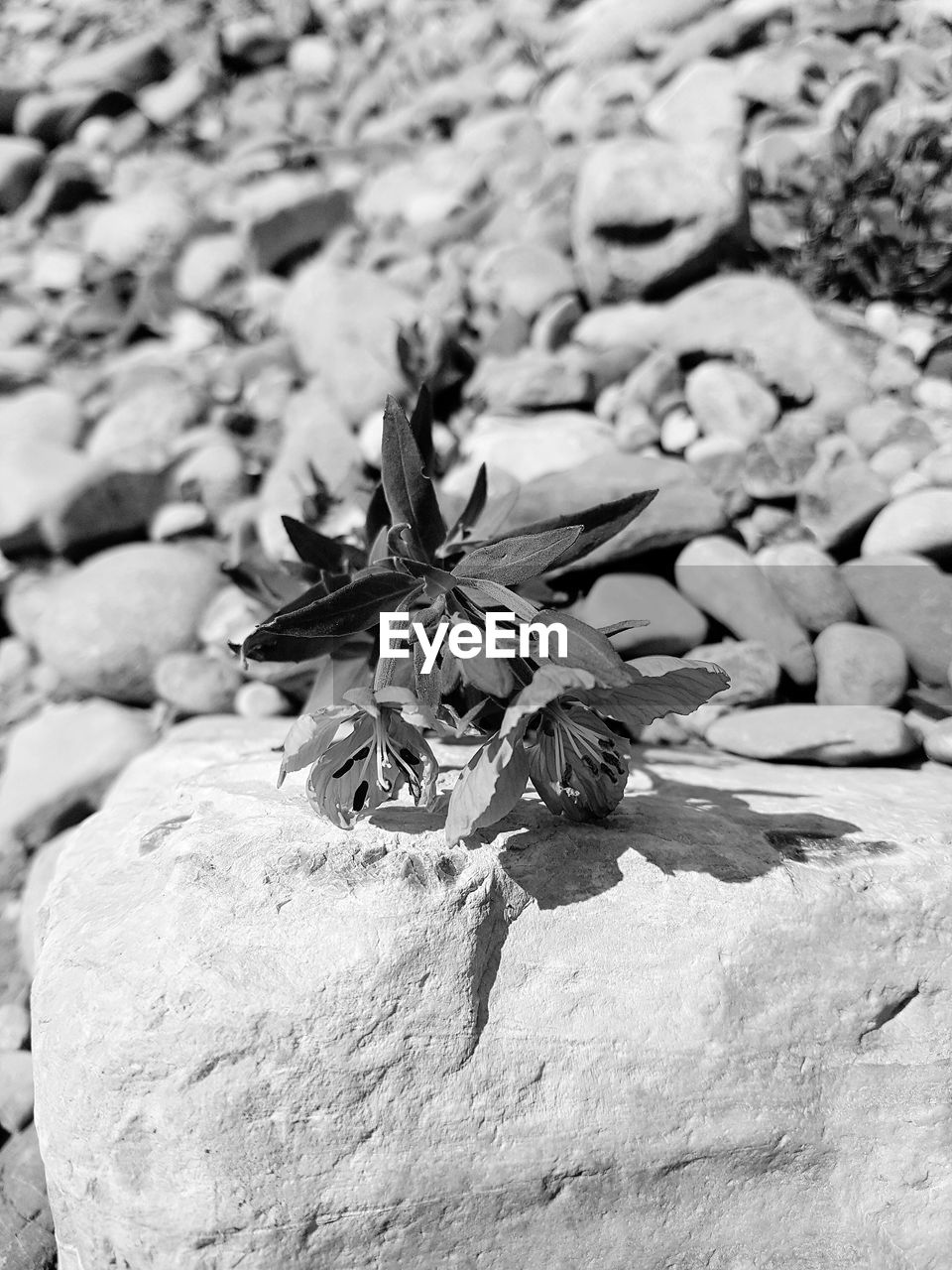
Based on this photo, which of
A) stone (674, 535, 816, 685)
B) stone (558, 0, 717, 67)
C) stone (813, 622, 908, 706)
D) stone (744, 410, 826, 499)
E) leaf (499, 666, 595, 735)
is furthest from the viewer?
→ stone (558, 0, 717, 67)

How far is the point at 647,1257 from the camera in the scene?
1875 mm

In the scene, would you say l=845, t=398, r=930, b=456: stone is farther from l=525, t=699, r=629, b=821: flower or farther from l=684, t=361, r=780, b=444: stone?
l=525, t=699, r=629, b=821: flower

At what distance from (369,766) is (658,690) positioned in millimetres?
602

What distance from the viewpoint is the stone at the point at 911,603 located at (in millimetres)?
3055

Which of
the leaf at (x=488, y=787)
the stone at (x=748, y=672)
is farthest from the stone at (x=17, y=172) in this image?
the leaf at (x=488, y=787)

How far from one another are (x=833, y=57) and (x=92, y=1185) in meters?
5.76

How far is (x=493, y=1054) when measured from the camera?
189cm

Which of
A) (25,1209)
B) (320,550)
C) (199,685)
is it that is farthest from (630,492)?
(25,1209)

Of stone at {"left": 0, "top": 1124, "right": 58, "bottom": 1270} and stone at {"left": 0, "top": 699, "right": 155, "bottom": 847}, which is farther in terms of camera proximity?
stone at {"left": 0, "top": 699, "right": 155, "bottom": 847}

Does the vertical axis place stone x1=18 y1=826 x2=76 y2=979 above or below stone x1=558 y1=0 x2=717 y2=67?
below

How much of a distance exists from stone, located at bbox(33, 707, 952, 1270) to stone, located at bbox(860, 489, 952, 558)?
1404 millimetres

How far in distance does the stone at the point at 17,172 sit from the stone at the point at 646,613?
23.6 ft

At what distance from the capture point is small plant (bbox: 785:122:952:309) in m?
4.16

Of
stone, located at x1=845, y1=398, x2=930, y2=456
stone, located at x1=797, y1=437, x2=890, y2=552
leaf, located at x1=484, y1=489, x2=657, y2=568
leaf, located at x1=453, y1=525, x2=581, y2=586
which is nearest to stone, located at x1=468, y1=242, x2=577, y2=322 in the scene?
stone, located at x1=845, y1=398, x2=930, y2=456
